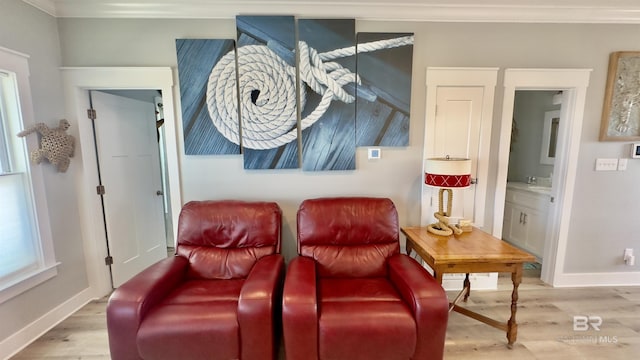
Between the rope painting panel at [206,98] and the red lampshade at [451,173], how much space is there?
169 cm

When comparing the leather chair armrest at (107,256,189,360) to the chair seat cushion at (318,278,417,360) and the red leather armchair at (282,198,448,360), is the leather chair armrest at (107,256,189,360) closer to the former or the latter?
the red leather armchair at (282,198,448,360)

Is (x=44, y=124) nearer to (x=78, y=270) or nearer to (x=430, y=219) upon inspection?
(x=78, y=270)

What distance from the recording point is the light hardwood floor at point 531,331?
1.84m

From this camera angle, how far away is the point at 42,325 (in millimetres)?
2033

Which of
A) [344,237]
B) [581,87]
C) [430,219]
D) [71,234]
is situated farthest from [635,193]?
[71,234]

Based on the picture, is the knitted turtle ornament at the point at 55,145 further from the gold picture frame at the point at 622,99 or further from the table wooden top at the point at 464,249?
the gold picture frame at the point at 622,99

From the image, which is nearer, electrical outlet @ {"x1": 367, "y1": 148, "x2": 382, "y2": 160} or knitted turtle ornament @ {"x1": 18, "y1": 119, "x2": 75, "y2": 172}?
knitted turtle ornament @ {"x1": 18, "y1": 119, "x2": 75, "y2": 172}

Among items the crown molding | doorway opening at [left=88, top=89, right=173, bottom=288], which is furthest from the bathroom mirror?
the crown molding

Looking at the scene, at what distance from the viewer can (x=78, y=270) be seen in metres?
2.36

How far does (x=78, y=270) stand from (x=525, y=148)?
546 cm

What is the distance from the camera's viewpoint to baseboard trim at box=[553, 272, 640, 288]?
2658mm

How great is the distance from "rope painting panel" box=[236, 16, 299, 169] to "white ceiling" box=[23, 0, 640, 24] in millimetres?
119

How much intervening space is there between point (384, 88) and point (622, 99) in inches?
87.7

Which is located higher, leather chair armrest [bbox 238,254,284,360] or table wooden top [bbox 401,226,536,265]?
table wooden top [bbox 401,226,536,265]
